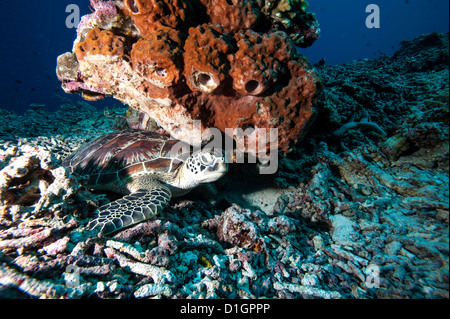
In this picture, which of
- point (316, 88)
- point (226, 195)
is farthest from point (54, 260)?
point (316, 88)

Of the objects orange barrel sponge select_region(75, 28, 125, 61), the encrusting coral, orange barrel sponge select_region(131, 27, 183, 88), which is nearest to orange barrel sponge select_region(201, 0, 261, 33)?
the encrusting coral

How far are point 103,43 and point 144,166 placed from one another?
1628 millimetres

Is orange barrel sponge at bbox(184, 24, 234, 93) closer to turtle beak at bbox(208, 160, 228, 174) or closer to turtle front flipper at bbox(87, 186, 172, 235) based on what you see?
turtle beak at bbox(208, 160, 228, 174)

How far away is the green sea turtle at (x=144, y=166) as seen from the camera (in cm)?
257

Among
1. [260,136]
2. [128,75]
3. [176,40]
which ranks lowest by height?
[260,136]

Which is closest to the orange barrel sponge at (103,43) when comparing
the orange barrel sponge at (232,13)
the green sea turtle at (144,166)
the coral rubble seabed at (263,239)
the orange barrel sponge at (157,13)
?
the orange barrel sponge at (157,13)

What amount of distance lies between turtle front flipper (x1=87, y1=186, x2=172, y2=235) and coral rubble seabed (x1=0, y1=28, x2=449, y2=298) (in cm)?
9

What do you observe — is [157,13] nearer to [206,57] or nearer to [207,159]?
[206,57]

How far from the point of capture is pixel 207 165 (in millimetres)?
2547

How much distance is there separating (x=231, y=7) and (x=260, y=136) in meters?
1.47

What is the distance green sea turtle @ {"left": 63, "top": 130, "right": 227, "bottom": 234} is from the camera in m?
2.57

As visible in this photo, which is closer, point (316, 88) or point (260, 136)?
point (316, 88)

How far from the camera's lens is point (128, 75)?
2.11 m
